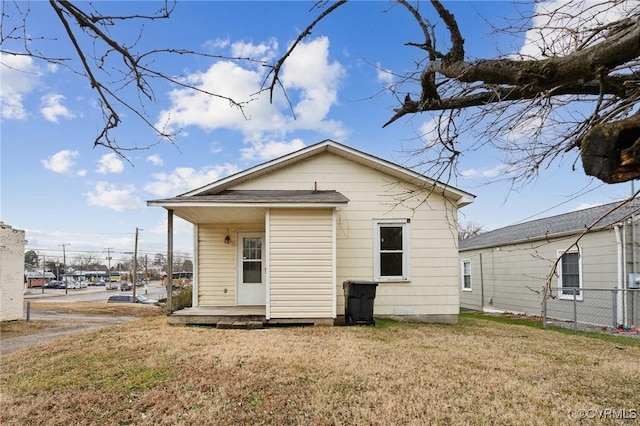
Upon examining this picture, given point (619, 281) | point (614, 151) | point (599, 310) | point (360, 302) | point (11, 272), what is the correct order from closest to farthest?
point (614, 151) < point (360, 302) < point (619, 281) < point (599, 310) < point (11, 272)

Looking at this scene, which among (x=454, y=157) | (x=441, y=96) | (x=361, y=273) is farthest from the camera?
(x=361, y=273)

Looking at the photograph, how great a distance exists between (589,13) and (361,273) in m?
7.67

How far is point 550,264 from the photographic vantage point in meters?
9.70

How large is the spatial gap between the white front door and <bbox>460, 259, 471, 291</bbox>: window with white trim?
12.6m

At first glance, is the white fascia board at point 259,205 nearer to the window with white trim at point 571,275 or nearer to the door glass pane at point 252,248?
the door glass pane at point 252,248

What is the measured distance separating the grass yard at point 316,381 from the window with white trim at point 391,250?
8.75 feet

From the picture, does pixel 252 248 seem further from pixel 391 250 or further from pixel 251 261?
pixel 391 250

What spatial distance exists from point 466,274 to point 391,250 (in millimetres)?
11682

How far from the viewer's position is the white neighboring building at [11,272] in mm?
12155

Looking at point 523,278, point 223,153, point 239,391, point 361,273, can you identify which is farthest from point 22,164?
point 523,278

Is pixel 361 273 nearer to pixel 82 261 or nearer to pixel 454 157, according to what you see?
pixel 454 157

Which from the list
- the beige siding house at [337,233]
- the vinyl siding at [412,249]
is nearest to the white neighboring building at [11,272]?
the beige siding house at [337,233]

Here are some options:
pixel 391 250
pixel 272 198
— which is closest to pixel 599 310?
pixel 391 250

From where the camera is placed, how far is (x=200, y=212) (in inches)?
370
